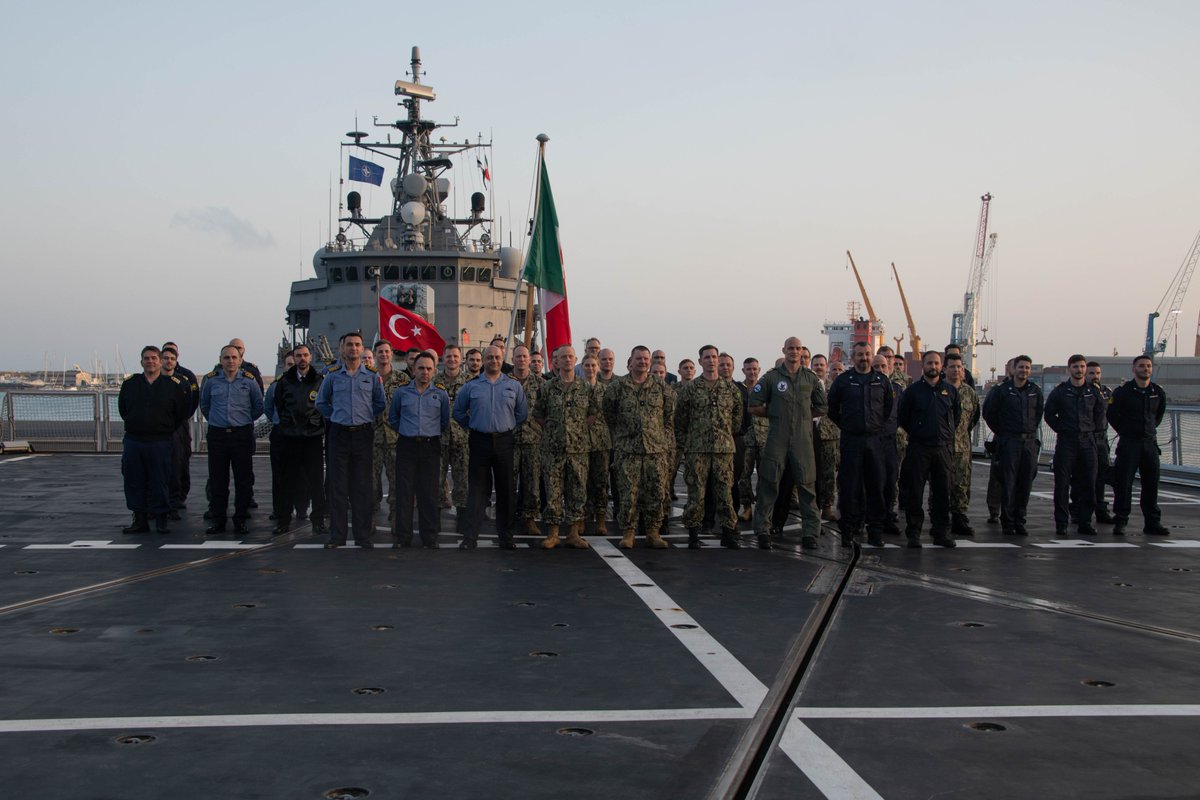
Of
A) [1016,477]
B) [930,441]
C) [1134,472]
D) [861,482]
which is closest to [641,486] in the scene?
[861,482]

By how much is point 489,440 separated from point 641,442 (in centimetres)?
138

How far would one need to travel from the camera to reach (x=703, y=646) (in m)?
5.81

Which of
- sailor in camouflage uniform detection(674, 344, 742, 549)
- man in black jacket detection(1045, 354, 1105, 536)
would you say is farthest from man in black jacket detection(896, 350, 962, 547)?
sailor in camouflage uniform detection(674, 344, 742, 549)

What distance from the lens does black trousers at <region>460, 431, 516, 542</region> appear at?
31.7 ft

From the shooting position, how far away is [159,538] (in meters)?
10.0

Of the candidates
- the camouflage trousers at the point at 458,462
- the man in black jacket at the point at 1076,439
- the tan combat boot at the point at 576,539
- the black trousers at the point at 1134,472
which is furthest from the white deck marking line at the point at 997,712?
the camouflage trousers at the point at 458,462

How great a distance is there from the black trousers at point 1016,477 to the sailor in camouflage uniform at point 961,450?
388 millimetres

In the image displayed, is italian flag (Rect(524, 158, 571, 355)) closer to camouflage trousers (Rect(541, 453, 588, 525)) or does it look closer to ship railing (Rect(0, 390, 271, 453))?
camouflage trousers (Rect(541, 453, 588, 525))

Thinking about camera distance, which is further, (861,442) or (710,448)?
(861,442)

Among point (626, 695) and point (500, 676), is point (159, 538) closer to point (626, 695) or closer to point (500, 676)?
point (500, 676)

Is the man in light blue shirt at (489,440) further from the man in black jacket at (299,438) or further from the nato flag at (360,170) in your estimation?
the nato flag at (360,170)

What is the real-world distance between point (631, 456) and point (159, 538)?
4450 millimetres

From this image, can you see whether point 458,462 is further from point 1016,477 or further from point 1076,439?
point 1076,439

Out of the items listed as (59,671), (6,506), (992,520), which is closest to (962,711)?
(59,671)
